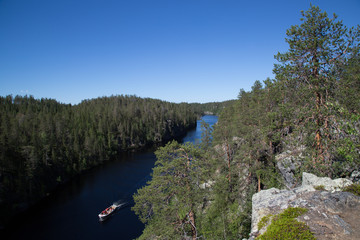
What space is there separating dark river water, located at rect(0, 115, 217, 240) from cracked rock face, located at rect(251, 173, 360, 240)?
1208 centimetres

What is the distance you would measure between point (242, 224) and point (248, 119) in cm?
1027

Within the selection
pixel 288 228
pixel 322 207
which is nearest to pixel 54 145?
pixel 288 228

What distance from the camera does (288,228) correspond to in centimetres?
551

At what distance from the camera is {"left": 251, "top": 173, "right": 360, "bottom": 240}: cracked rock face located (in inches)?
215

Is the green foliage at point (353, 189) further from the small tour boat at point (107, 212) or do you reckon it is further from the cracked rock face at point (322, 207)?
the small tour boat at point (107, 212)

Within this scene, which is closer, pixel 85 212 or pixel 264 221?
pixel 264 221

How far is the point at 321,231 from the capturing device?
5.43 metres

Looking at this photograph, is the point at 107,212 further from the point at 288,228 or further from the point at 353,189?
the point at 353,189

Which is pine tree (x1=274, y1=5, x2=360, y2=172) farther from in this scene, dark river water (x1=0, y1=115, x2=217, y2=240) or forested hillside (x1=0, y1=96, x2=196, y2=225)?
forested hillside (x1=0, y1=96, x2=196, y2=225)

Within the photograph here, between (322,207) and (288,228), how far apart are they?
1.78 metres

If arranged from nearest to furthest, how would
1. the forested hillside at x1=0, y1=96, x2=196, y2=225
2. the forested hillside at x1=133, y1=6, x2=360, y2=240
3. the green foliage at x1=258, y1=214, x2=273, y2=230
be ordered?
the green foliage at x1=258, y1=214, x2=273, y2=230 < the forested hillside at x1=133, y1=6, x2=360, y2=240 < the forested hillside at x1=0, y1=96, x2=196, y2=225

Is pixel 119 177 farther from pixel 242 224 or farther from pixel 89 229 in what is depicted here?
pixel 242 224

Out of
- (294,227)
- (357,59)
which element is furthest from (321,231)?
(357,59)

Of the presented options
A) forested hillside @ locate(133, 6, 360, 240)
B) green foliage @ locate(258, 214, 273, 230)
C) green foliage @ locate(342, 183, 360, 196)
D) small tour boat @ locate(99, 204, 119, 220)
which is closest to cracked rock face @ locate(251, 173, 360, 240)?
green foliage @ locate(258, 214, 273, 230)
